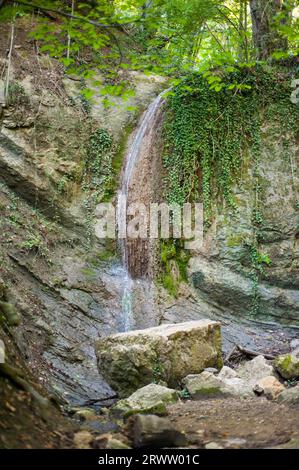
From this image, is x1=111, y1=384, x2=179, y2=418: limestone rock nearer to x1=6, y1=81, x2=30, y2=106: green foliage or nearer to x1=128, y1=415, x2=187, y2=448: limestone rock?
x1=128, y1=415, x2=187, y2=448: limestone rock

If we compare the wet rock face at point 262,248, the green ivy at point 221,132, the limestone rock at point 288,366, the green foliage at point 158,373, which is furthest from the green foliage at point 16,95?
the limestone rock at point 288,366

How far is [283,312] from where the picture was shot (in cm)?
962

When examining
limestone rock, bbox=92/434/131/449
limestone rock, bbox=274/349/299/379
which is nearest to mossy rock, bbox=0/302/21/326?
limestone rock, bbox=92/434/131/449

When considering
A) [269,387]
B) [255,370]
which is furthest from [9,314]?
[255,370]

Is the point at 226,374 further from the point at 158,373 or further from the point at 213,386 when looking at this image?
the point at 158,373

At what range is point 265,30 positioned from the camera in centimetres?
1174

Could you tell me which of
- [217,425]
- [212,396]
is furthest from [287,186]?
[217,425]

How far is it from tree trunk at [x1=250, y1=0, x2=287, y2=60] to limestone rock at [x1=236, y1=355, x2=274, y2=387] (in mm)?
8226

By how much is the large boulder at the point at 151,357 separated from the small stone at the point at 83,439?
2805mm

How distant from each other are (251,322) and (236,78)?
20.0 feet

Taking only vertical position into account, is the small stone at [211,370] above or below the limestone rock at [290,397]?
below

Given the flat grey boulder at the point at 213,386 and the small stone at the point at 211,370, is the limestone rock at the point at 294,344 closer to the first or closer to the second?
the small stone at the point at 211,370

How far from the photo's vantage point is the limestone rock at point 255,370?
7.12 meters
